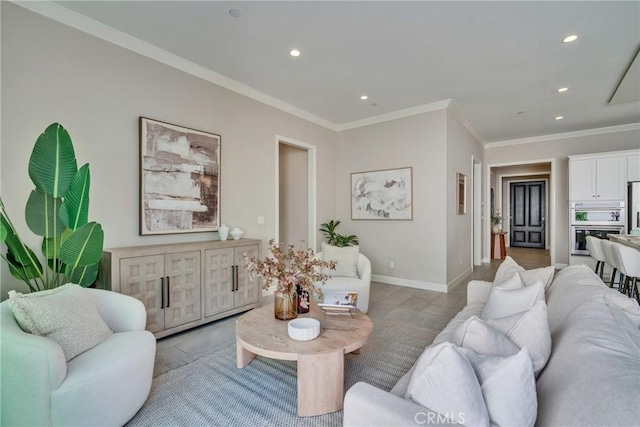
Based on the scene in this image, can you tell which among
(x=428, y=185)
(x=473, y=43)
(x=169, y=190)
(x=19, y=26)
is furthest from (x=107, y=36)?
(x=428, y=185)

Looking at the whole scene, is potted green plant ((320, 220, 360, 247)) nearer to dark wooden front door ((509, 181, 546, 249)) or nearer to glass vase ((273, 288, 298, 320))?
glass vase ((273, 288, 298, 320))

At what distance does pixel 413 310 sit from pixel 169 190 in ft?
10.6

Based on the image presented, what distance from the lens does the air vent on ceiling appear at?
337cm

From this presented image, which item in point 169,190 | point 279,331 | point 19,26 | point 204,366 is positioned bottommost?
point 204,366

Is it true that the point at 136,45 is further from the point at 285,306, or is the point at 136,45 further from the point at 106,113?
the point at 285,306

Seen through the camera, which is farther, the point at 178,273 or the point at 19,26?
the point at 178,273

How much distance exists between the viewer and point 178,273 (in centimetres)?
299

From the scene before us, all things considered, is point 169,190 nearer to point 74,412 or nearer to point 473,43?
point 74,412

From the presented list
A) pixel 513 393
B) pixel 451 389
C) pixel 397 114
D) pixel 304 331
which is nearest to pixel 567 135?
pixel 397 114

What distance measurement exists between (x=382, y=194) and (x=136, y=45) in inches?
155

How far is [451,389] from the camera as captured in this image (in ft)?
3.13

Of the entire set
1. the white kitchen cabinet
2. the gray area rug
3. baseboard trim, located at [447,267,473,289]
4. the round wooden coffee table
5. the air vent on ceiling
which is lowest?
the gray area rug

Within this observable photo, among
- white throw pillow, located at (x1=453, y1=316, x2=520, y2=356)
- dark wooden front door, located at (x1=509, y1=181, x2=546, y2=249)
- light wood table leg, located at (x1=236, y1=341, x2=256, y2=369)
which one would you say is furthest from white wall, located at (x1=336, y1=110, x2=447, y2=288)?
dark wooden front door, located at (x1=509, y1=181, x2=546, y2=249)

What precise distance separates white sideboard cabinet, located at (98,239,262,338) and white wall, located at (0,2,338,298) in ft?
1.23
